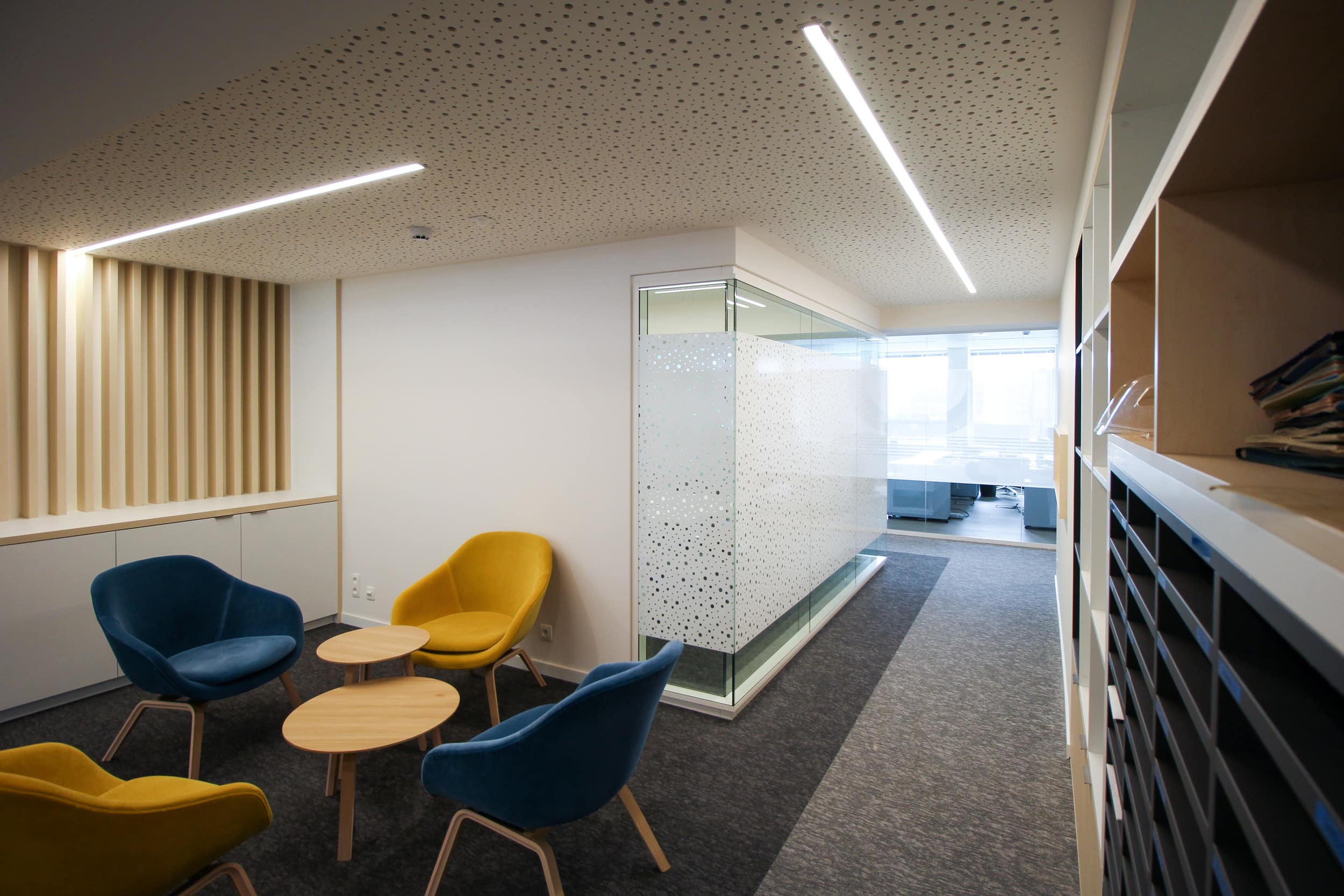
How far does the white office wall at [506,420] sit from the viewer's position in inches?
146

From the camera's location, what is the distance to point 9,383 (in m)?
3.84

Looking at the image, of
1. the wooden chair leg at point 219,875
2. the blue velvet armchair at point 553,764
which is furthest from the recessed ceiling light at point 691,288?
the wooden chair leg at point 219,875

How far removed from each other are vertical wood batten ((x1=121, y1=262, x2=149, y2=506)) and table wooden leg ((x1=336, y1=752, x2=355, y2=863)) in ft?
10.7

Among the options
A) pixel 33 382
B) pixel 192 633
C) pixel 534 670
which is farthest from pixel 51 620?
pixel 534 670

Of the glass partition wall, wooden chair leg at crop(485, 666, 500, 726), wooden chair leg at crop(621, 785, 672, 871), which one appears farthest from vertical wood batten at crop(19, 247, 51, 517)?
wooden chair leg at crop(621, 785, 672, 871)

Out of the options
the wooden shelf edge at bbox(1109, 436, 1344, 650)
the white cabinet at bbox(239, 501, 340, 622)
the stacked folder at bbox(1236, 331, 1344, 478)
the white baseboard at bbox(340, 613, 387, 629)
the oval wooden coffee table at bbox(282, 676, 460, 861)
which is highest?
the stacked folder at bbox(1236, 331, 1344, 478)

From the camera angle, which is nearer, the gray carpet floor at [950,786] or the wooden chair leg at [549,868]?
the wooden chair leg at [549,868]

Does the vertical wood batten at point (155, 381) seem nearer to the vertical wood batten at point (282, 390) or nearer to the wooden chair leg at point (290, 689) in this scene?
the vertical wood batten at point (282, 390)

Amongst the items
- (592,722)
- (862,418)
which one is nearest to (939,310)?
(862,418)

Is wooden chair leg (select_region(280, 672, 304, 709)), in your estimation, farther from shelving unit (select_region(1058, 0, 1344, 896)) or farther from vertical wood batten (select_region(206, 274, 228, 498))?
shelving unit (select_region(1058, 0, 1344, 896))

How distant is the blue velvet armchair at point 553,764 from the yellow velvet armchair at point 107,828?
0.54 m

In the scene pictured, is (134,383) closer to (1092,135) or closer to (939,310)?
(1092,135)

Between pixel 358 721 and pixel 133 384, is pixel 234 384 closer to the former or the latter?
pixel 133 384

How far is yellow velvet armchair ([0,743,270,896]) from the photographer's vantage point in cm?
150
